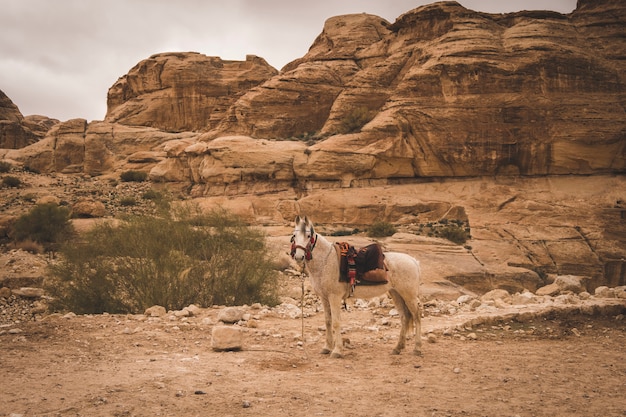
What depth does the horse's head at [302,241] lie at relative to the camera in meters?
7.52

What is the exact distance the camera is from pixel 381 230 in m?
30.9

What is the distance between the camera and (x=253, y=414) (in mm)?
5188

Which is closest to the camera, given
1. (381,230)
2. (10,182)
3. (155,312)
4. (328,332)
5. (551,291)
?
(328,332)

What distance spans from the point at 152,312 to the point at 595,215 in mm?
29544

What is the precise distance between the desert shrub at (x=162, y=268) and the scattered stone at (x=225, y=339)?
4711mm

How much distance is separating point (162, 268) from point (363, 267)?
6679 mm

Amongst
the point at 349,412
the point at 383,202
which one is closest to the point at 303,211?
the point at 383,202

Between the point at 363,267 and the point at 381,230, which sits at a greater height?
the point at 363,267

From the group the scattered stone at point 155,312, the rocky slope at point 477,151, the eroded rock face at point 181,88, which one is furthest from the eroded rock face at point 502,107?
the eroded rock face at point 181,88

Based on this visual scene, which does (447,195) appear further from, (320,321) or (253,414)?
(253,414)

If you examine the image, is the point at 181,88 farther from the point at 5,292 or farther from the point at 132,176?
the point at 5,292

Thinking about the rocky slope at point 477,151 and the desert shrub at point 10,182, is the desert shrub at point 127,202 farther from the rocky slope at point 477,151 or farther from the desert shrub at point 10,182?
the desert shrub at point 10,182

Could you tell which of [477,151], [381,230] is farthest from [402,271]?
[477,151]

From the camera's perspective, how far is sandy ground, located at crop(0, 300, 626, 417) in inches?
212
